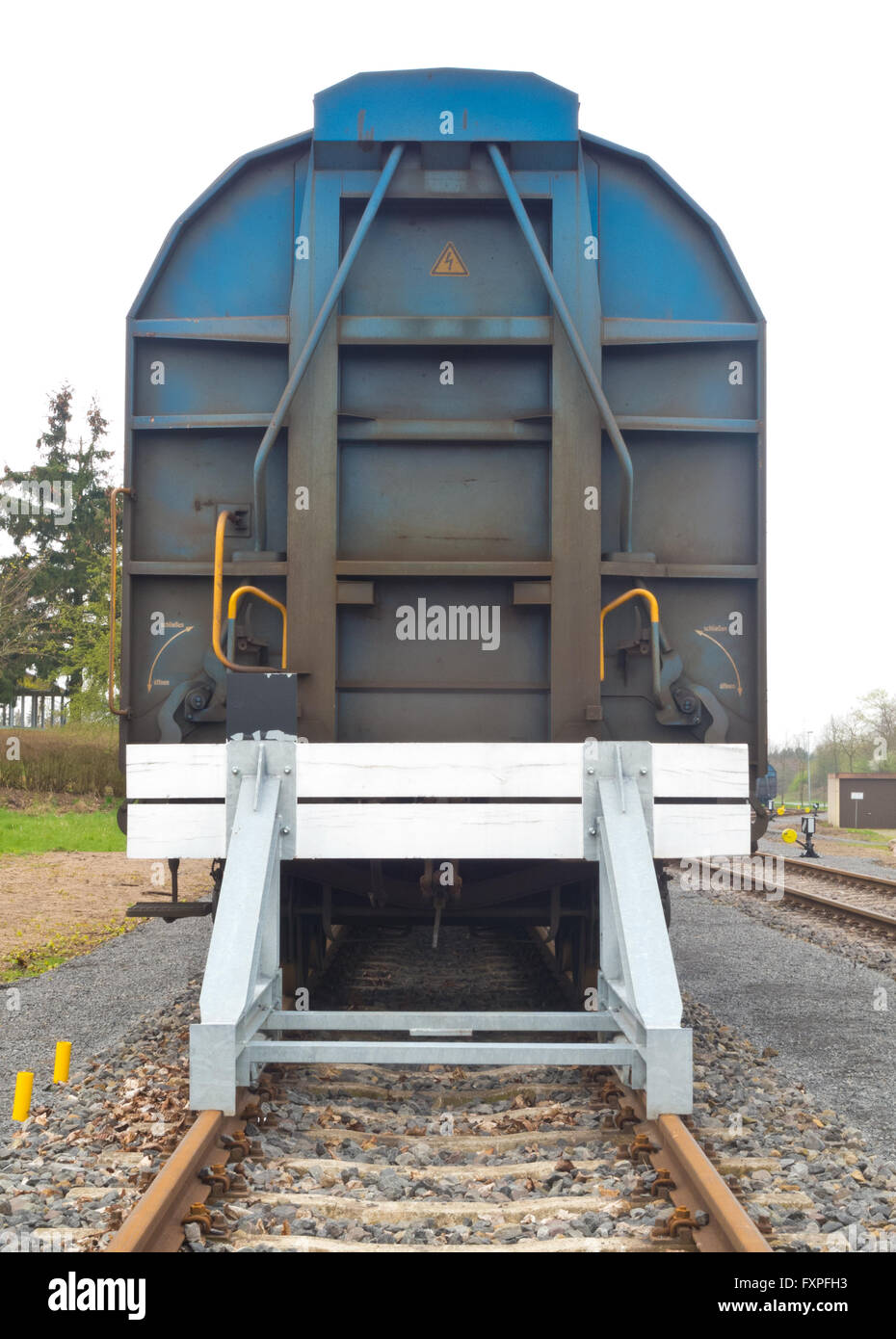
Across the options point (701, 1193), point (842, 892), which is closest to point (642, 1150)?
point (701, 1193)

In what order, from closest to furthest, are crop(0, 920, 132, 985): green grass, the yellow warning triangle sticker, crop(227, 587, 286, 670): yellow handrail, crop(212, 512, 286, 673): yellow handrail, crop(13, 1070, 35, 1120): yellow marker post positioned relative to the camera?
1. crop(13, 1070, 35, 1120): yellow marker post
2. crop(212, 512, 286, 673): yellow handrail
3. crop(227, 587, 286, 670): yellow handrail
4. the yellow warning triangle sticker
5. crop(0, 920, 132, 985): green grass

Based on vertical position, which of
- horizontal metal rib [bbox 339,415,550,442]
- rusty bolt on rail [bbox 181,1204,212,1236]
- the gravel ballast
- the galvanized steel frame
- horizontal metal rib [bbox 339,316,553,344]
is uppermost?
horizontal metal rib [bbox 339,316,553,344]

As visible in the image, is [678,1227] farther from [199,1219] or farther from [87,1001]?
[87,1001]

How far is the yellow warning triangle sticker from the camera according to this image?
5379mm

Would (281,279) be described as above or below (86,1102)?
above

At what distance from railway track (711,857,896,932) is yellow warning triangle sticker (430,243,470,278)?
7.33 m

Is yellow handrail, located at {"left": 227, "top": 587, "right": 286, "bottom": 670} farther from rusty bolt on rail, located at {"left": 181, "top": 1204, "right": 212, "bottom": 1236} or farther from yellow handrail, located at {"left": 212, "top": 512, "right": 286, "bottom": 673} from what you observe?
rusty bolt on rail, located at {"left": 181, "top": 1204, "right": 212, "bottom": 1236}

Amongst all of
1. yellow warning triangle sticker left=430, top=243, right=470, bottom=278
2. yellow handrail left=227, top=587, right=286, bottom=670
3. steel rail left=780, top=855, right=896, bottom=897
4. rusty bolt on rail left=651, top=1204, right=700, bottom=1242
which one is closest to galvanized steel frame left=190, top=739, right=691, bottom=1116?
rusty bolt on rail left=651, top=1204, right=700, bottom=1242

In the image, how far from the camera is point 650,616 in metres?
5.06

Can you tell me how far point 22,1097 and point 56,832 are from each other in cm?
1665
